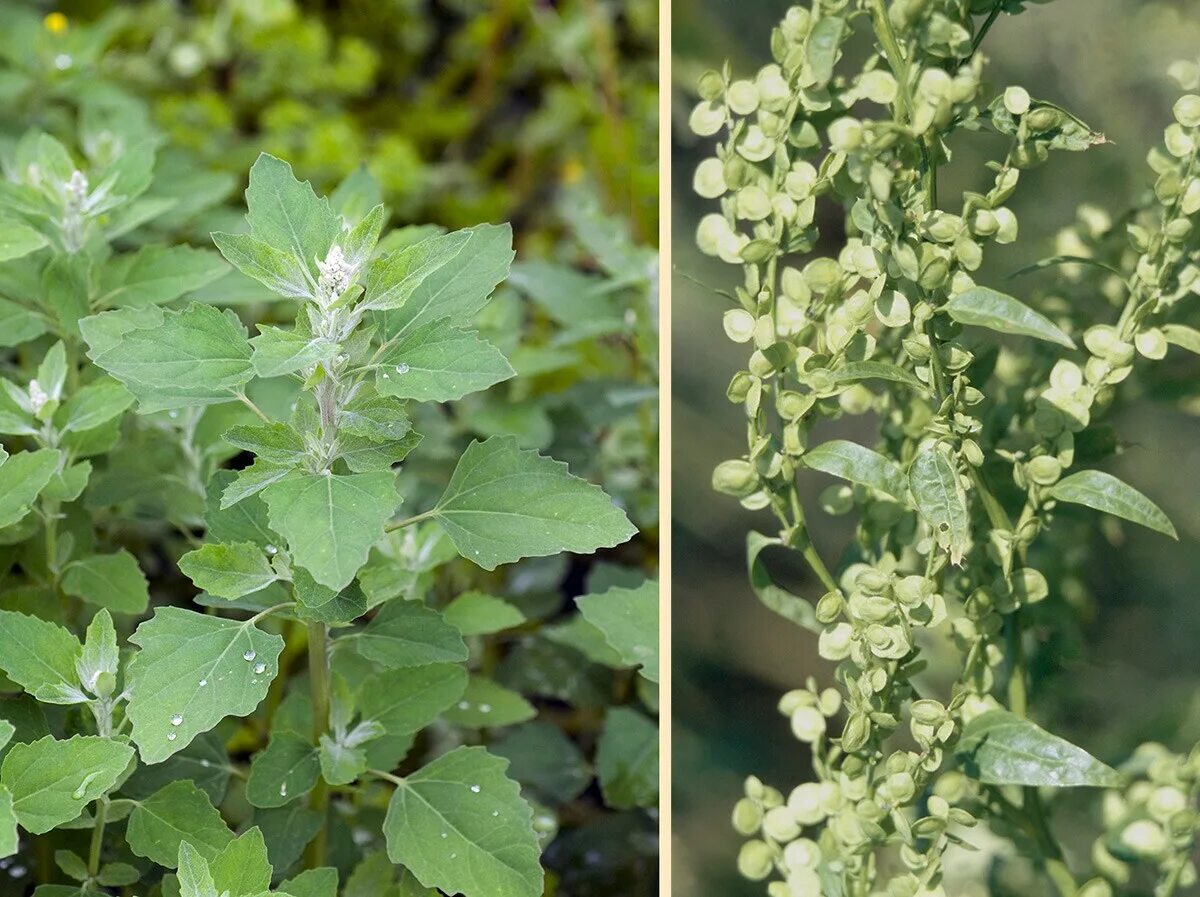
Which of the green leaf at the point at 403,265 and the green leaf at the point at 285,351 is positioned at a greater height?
the green leaf at the point at 403,265

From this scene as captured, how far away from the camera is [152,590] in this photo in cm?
111

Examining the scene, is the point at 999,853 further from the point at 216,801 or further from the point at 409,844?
the point at 216,801

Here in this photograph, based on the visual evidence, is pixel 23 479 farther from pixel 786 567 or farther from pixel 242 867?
pixel 786 567

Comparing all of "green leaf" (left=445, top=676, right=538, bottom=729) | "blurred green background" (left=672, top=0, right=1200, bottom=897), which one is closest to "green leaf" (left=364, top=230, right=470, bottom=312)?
"blurred green background" (left=672, top=0, right=1200, bottom=897)

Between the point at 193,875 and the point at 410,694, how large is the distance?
0.18 meters

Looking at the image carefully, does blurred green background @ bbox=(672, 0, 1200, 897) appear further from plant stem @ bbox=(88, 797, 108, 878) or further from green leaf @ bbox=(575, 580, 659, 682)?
plant stem @ bbox=(88, 797, 108, 878)

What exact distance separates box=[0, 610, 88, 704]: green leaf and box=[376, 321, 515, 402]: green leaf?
0.76 ft

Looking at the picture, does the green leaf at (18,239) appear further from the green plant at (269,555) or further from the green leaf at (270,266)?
the green leaf at (270,266)

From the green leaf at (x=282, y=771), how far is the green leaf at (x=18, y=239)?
1.10 feet

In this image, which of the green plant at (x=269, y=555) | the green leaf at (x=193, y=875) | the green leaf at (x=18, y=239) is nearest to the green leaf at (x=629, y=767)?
the green plant at (x=269, y=555)

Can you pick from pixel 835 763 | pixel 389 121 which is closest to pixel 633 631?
pixel 835 763

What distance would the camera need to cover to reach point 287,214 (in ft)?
2.08

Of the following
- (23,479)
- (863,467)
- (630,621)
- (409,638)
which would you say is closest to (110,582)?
(23,479)

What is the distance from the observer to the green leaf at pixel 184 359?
575mm
